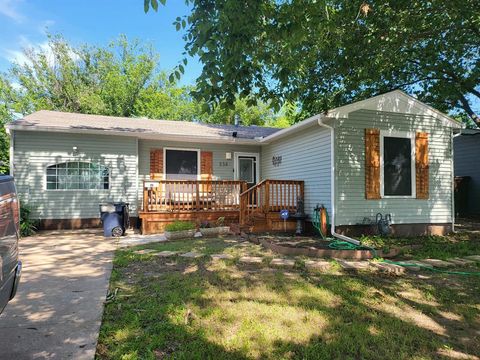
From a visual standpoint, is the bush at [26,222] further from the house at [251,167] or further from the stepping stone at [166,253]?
the stepping stone at [166,253]

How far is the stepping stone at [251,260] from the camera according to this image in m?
5.39

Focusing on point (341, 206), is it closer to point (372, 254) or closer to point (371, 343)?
point (372, 254)

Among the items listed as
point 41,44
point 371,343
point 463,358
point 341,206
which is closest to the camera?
point 463,358

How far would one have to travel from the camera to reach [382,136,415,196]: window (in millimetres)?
8055

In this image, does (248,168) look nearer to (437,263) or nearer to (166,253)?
(166,253)

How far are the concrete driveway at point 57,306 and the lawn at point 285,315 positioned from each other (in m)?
0.19

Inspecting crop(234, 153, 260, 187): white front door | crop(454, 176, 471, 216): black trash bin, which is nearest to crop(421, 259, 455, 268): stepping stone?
crop(234, 153, 260, 187): white front door

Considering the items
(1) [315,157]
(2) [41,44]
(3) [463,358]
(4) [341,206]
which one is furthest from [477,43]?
(2) [41,44]

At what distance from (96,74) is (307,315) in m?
26.0

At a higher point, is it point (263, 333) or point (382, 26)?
point (382, 26)

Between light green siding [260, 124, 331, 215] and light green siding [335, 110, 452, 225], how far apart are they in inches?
13.5

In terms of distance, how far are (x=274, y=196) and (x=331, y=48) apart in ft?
13.9

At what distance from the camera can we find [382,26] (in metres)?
7.75

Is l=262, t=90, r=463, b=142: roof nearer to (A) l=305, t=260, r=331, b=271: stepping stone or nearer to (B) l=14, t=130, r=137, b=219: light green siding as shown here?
(A) l=305, t=260, r=331, b=271: stepping stone
